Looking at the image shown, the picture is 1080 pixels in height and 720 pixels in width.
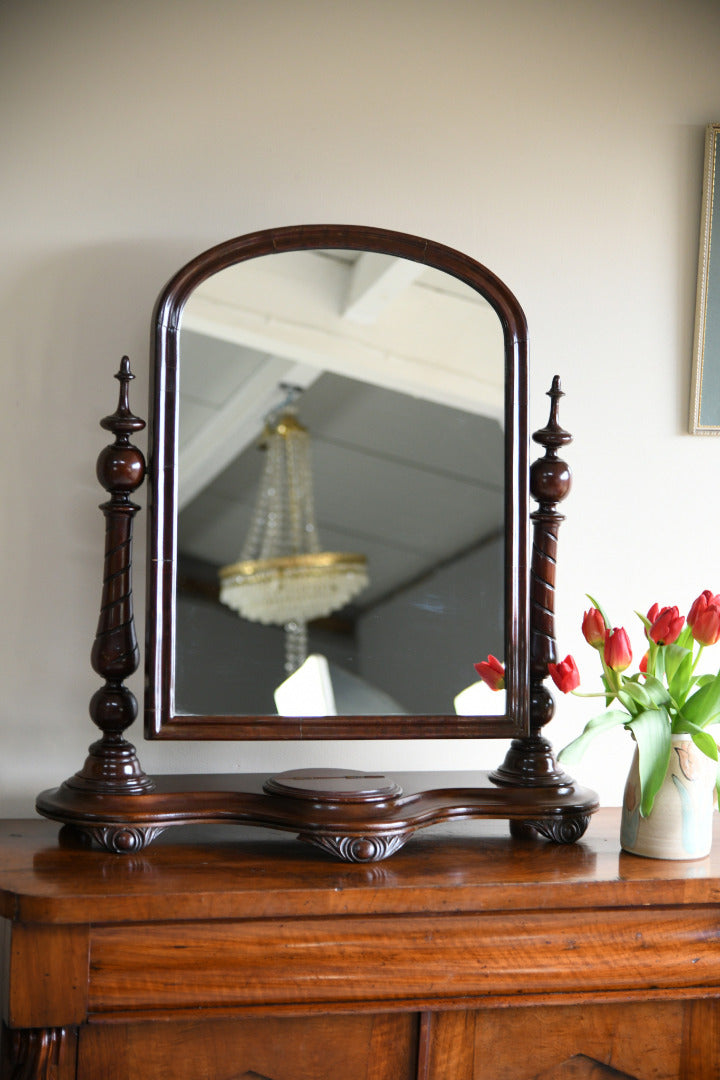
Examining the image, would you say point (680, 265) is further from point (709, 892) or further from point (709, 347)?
point (709, 892)

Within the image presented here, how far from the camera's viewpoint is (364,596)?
1615 mm

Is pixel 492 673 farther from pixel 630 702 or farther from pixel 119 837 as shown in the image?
pixel 119 837

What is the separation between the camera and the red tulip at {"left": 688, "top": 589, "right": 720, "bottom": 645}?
148 centimetres

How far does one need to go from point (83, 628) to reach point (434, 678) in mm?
600

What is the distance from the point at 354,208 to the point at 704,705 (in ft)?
3.42

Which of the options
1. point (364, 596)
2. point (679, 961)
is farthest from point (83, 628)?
point (679, 961)

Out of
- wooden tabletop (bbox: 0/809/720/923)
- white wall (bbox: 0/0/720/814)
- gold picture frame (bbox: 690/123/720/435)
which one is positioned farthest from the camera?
gold picture frame (bbox: 690/123/720/435)

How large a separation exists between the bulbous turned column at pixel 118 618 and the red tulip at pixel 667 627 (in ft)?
2.54

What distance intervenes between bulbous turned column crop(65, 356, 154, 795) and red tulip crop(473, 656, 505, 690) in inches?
21.4

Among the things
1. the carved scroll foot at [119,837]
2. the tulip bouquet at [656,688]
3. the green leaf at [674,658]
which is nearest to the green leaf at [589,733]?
the tulip bouquet at [656,688]

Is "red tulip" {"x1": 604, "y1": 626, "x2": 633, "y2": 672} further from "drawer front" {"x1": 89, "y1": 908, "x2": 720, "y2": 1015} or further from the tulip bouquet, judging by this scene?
"drawer front" {"x1": 89, "y1": 908, "x2": 720, "y2": 1015}

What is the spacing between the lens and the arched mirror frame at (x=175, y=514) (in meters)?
1.53

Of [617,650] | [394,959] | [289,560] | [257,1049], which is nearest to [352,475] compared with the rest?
[289,560]

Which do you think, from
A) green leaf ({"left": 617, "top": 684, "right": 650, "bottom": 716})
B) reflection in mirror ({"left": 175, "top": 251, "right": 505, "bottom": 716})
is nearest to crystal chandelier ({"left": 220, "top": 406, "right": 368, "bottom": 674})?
reflection in mirror ({"left": 175, "top": 251, "right": 505, "bottom": 716})
